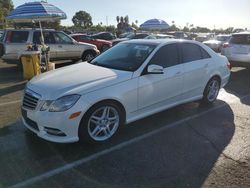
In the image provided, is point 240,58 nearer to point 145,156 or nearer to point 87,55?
point 87,55

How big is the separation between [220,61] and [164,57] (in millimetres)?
1923

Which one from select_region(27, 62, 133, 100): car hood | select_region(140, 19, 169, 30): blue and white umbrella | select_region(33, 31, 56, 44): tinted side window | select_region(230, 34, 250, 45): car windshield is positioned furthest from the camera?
select_region(140, 19, 169, 30): blue and white umbrella

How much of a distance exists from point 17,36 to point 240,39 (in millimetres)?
8555

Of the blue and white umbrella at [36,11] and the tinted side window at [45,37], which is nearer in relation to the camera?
the blue and white umbrella at [36,11]

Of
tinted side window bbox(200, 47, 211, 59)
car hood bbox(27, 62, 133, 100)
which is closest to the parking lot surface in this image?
car hood bbox(27, 62, 133, 100)

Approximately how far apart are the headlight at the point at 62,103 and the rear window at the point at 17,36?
8.16 meters

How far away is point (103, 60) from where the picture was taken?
547 centimetres

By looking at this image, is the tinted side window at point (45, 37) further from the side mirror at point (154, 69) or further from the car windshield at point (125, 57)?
the side mirror at point (154, 69)

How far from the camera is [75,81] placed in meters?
4.33

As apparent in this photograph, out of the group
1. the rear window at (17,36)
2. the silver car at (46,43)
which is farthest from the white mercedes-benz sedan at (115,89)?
the rear window at (17,36)

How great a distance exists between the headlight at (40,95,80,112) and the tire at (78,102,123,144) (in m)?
0.28

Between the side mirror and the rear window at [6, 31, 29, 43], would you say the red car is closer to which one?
the rear window at [6, 31, 29, 43]

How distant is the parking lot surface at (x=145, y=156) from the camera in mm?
3426

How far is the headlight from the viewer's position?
3930 mm
